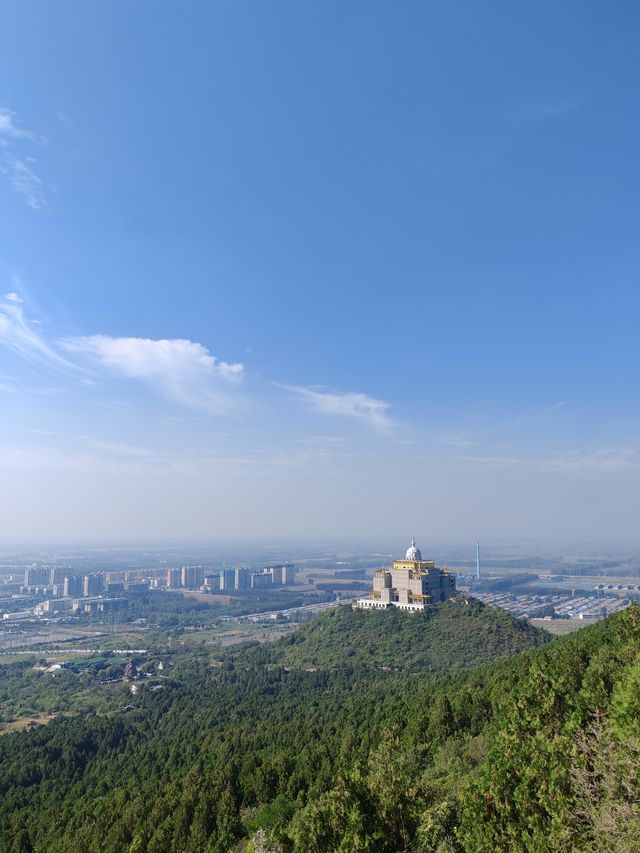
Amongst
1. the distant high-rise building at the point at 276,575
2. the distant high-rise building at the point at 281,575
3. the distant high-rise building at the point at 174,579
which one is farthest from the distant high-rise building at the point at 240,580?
the distant high-rise building at the point at 174,579

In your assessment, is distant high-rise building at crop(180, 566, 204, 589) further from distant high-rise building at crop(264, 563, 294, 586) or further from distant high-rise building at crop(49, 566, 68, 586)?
distant high-rise building at crop(49, 566, 68, 586)

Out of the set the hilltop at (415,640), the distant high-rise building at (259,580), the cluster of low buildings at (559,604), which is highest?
the hilltop at (415,640)

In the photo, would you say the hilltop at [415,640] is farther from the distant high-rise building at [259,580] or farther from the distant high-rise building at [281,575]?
the distant high-rise building at [281,575]

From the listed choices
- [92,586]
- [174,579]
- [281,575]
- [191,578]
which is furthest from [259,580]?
[92,586]

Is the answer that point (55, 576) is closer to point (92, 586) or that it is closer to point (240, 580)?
point (92, 586)

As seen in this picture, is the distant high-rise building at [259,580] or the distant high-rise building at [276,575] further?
the distant high-rise building at [276,575]

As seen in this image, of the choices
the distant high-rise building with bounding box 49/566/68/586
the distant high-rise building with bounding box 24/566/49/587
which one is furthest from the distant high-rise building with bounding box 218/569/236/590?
the distant high-rise building with bounding box 24/566/49/587
